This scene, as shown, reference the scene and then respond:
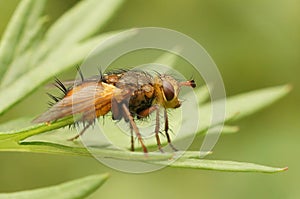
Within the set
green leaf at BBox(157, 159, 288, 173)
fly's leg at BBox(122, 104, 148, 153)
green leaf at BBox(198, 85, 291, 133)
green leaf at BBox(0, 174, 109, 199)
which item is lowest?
green leaf at BBox(0, 174, 109, 199)

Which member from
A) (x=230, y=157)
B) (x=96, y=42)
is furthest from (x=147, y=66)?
(x=230, y=157)

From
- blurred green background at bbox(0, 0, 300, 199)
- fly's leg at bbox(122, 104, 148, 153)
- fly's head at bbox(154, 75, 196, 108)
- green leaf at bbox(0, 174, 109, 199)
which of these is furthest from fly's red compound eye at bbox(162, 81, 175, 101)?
blurred green background at bbox(0, 0, 300, 199)

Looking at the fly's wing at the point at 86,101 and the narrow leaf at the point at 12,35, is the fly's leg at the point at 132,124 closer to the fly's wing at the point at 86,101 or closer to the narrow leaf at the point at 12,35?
the fly's wing at the point at 86,101

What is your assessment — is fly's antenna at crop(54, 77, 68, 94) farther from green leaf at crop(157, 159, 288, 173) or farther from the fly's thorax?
green leaf at crop(157, 159, 288, 173)

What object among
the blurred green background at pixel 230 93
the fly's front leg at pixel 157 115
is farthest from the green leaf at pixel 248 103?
the blurred green background at pixel 230 93

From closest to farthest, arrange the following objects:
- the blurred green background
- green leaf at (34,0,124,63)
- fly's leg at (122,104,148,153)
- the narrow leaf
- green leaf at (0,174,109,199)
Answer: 1. green leaf at (0,174,109,199)
2. fly's leg at (122,104,148,153)
3. the narrow leaf
4. green leaf at (34,0,124,63)
5. the blurred green background

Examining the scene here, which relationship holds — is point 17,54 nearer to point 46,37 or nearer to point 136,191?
point 46,37

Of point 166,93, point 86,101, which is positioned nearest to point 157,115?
point 166,93
